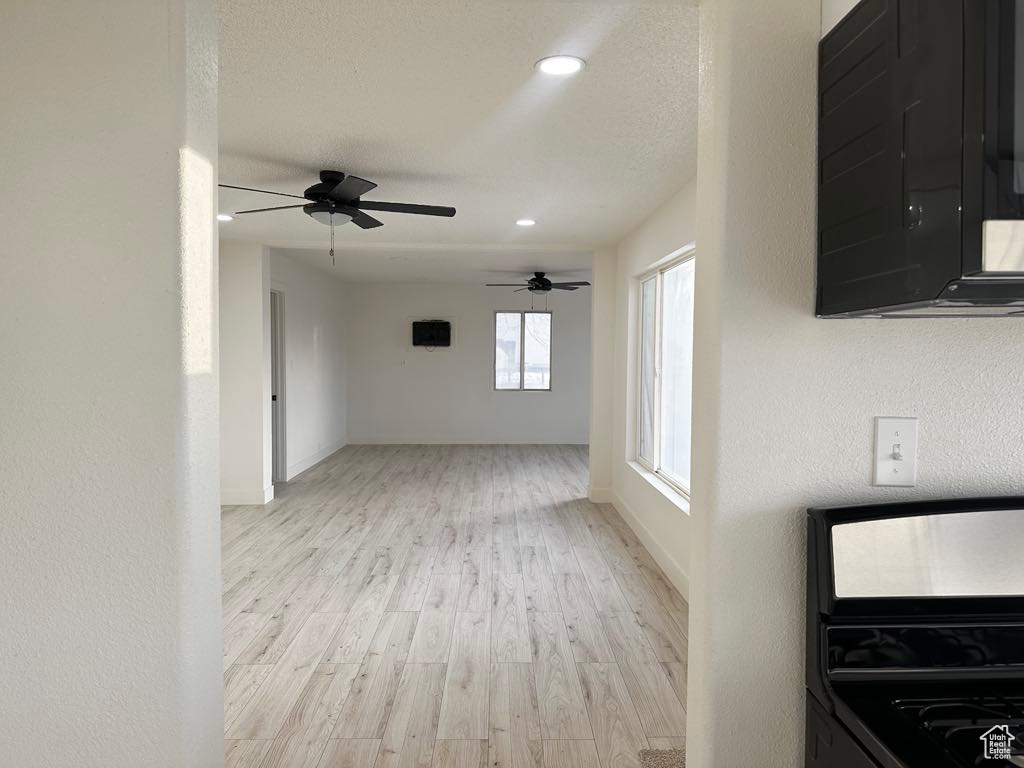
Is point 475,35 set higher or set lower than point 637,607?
higher

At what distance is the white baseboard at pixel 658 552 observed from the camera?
4.04 meters

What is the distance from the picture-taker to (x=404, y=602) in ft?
12.8

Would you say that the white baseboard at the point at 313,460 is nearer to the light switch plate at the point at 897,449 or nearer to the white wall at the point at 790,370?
the white wall at the point at 790,370

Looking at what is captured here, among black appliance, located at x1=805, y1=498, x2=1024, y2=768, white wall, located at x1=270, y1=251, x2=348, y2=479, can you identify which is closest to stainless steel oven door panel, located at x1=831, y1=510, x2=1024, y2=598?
black appliance, located at x1=805, y1=498, x2=1024, y2=768

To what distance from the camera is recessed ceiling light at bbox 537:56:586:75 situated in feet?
7.35

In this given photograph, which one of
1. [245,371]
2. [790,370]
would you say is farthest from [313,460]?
[790,370]

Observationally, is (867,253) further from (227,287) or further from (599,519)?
(227,287)

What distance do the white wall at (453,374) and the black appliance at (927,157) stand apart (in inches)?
366

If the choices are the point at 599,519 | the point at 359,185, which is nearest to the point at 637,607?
the point at 599,519

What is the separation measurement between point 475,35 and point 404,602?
2999mm

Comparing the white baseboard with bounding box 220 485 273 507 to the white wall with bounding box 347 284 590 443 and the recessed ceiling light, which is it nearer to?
the white wall with bounding box 347 284 590 443

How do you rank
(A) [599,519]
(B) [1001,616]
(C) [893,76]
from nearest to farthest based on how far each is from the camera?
(C) [893,76]
(B) [1001,616]
(A) [599,519]

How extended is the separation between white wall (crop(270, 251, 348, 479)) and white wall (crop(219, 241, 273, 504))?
2.19ft

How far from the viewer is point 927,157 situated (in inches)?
32.4
